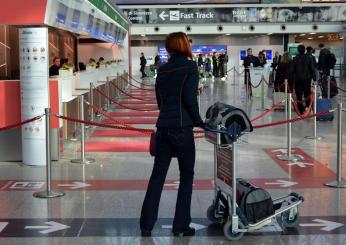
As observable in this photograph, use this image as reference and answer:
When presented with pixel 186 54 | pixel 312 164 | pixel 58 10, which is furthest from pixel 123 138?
pixel 186 54

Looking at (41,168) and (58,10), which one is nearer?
(41,168)

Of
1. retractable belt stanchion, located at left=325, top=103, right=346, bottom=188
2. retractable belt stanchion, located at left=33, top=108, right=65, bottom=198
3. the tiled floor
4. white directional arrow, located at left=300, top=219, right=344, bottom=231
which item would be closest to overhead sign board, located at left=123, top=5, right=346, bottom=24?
the tiled floor

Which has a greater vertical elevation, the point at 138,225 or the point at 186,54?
the point at 186,54

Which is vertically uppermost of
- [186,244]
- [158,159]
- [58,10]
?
[58,10]

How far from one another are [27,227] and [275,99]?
11942 mm

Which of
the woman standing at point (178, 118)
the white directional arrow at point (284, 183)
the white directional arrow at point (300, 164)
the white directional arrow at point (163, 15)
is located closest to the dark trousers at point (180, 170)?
the woman standing at point (178, 118)

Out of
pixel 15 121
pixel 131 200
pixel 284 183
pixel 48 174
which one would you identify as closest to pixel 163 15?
pixel 15 121

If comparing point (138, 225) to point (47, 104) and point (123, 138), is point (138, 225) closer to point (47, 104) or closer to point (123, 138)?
point (47, 104)

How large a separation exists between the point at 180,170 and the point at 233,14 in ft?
112

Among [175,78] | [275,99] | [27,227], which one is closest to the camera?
[175,78]

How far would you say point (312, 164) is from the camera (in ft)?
28.7

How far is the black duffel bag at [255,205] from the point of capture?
5.12 metres

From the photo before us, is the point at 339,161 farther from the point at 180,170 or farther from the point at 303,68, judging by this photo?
the point at 303,68

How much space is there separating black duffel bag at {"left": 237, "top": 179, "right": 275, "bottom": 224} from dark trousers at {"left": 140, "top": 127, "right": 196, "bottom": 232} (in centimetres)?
47
